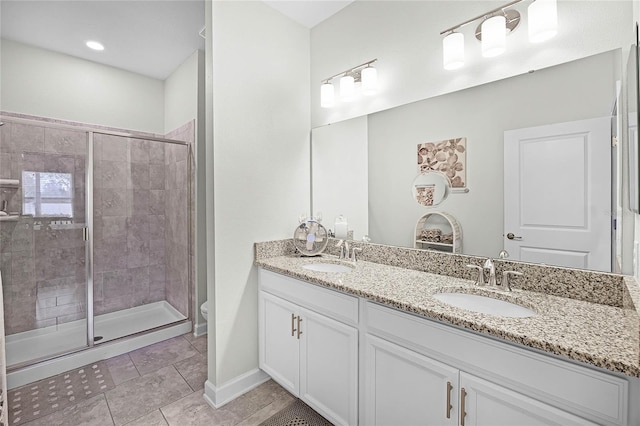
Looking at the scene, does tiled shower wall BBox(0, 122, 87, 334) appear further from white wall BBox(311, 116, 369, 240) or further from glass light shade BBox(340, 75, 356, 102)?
glass light shade BBox(340, 75, 356, 102)

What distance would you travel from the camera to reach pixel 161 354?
2469 millimetres

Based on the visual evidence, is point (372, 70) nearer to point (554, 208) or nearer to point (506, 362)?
point (554, 208)

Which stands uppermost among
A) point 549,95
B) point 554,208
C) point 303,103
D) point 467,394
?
point 303,103

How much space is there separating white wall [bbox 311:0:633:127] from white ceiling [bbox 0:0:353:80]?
245 millimetres

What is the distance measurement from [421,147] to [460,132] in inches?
8.9

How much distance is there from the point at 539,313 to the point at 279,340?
4.55 feet

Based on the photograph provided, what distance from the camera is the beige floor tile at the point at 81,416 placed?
1.67 metres

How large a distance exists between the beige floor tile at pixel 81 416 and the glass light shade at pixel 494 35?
2.84 meters

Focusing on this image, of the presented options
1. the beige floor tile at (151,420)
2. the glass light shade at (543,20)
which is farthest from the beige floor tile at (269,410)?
the glass light shade at (543,20)

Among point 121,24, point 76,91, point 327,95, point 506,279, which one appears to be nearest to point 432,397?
point 506,279

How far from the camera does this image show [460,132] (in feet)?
5.25

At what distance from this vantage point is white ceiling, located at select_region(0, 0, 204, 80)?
7.31 feet

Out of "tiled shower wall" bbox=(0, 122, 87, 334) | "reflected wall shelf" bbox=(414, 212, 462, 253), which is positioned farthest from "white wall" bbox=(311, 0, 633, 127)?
"tiled shower wall" bbox=(0, 122, 87, 334)

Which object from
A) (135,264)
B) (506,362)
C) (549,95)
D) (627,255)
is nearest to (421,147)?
(549,95)
